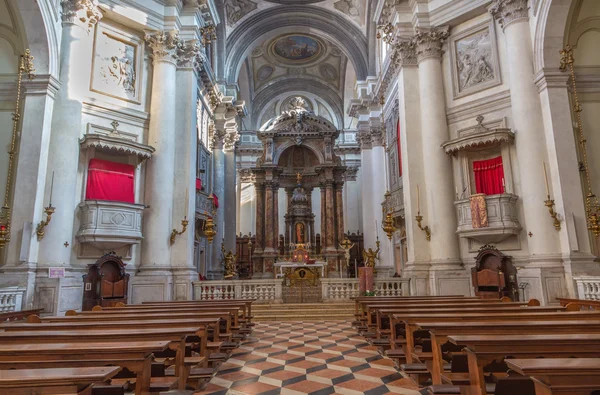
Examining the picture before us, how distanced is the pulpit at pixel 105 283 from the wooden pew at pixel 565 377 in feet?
31.6

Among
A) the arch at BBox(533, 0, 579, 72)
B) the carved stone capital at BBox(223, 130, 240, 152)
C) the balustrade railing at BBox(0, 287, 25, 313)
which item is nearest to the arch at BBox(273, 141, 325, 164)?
the carved stone capital at BBox(223, 130, 240, 152)

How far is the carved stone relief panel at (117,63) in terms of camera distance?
11.1 m

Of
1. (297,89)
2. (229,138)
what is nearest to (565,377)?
(229,138)

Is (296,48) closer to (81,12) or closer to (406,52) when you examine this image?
(406,52)

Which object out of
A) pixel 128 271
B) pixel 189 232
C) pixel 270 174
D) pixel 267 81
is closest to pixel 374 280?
pixel 189 232

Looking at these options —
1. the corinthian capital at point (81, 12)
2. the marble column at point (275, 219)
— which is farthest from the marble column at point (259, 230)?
the corinthian capital at point (81, 12)

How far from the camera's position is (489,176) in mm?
10852

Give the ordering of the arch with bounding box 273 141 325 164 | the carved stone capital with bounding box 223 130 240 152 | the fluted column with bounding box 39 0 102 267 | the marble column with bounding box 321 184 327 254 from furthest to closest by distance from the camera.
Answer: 1. the arch with bounding box 273 141 325 164
2. the marble column with bounding box 321 184 327 254
3. the carved stone capital with bounding box 223 130 240 152
4. the fluted column with bounding box 39 0 102 267

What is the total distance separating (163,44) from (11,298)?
309 inches

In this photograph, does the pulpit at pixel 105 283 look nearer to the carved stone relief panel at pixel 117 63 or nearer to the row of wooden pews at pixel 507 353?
the carved stone relief panel at pixel 117 63

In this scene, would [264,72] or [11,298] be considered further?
[264,72]

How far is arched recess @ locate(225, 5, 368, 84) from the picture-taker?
1978 centimetres

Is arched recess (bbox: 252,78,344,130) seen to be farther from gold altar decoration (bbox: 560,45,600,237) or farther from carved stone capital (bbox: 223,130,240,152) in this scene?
gold altar decoration (bbox: 560,45,600,237)

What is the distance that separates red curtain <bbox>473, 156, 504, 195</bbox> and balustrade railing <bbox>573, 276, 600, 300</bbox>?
9.64 ft
